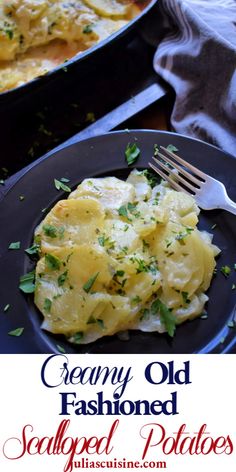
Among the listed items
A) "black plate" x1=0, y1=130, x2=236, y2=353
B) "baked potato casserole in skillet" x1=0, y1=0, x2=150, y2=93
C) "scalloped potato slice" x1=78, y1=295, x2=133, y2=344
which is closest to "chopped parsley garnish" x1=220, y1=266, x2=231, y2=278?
"black plate" x1=0, y1=130, x2=236, y2=353

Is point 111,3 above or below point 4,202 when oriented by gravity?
above

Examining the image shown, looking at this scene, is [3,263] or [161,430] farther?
[3,263]

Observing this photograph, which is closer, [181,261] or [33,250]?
[181,261]

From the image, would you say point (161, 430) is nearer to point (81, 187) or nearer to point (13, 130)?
point (81, 187)

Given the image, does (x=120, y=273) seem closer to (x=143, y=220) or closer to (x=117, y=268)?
(x=117, y=268)

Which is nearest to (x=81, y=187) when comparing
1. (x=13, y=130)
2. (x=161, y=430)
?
(x=13, y=130)

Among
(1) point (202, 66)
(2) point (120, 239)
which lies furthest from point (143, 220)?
(1) point (202, 66)

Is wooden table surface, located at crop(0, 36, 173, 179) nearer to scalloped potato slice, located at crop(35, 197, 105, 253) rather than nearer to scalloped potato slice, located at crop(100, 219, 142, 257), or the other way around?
scalloped potato slice, located at crop(35, 197, 105, 253)
